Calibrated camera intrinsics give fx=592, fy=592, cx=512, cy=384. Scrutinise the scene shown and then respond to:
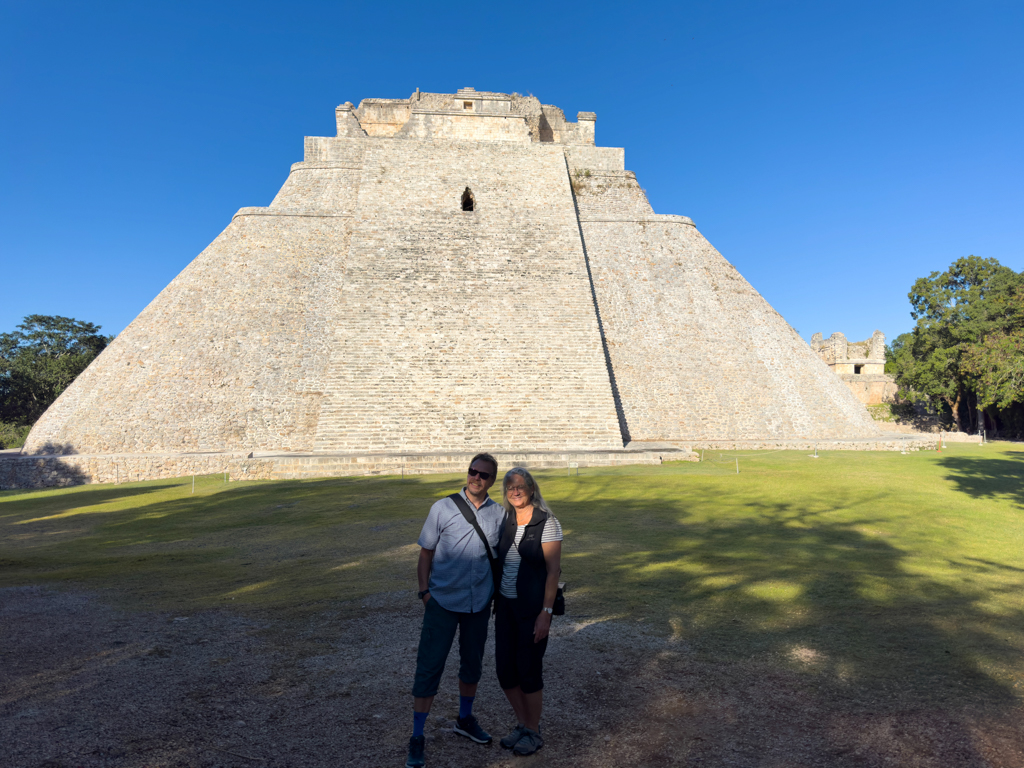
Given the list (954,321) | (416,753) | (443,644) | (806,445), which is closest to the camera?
(416,753)

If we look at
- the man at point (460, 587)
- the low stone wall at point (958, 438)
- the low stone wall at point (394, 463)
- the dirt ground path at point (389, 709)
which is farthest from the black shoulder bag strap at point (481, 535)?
the low stone wall at point (958, 438)

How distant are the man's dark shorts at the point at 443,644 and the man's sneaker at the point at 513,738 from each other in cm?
31

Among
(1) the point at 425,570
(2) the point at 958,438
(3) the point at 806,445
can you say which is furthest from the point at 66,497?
(2) the point at 958,438

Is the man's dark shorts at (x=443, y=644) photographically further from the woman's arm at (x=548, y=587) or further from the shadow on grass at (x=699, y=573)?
the shadow on grass at (x=699, y=573)

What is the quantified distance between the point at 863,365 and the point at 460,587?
37443mm

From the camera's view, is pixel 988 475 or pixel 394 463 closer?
pixel 988 475

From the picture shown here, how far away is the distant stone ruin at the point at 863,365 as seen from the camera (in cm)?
3325

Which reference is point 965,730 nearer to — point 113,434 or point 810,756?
point 810,756

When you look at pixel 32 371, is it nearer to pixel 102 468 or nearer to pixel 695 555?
pixel 102 468

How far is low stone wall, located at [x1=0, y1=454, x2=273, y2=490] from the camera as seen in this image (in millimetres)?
14617

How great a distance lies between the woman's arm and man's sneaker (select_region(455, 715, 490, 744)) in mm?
591

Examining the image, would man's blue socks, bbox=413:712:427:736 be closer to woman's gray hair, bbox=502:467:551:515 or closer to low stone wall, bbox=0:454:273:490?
woman's gray hair, bbox=502:467:551:515

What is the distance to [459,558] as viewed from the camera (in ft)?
9.31

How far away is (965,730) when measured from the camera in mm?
2938
